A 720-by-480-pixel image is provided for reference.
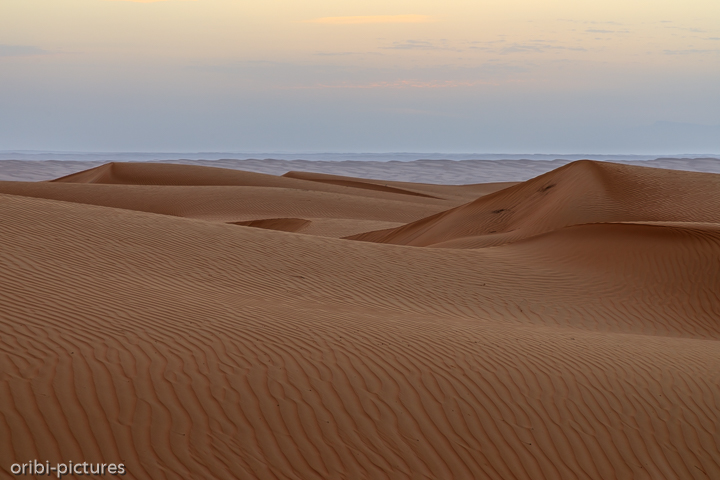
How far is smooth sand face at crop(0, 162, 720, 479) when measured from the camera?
15.4 ft

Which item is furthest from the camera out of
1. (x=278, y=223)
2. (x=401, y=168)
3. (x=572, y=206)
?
(x=401, y=168)

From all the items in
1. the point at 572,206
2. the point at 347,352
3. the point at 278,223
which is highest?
the point at 572,206

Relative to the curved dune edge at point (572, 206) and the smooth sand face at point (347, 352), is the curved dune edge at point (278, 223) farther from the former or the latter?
the smooth sand face at point (347, 352)

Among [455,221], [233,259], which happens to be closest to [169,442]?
[233,259]

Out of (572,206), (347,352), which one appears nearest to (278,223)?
(572,206)

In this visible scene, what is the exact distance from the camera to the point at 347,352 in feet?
20.4

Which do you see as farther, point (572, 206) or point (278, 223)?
point (278, 223)

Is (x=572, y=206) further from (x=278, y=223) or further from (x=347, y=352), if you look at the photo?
(x=347, y=352)

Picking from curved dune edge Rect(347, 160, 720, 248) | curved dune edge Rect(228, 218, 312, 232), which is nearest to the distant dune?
curved dune edge Rect(228, 218, 312, 232)

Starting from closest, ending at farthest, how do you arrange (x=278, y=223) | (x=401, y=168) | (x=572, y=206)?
1. (x=572, y=206)
2. (x=278, y=223)
3. (x=401, y=168)

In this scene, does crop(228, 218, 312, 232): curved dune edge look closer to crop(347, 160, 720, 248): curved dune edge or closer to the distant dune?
crop(347, 160, 720, 248): curved dune edge

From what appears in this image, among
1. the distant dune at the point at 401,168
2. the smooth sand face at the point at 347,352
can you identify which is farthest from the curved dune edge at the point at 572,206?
the distant dune at the point at 401,168

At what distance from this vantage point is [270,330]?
21.9 feet

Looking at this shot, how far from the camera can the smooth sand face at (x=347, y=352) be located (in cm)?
468
